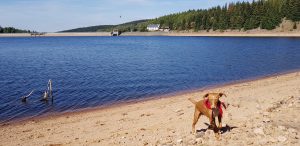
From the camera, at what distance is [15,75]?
5016 centimetres

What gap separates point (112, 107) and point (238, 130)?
1615 cm

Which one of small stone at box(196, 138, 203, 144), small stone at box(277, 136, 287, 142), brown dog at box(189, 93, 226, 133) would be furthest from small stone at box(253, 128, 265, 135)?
small stone at box(196, 138, 203, 144)

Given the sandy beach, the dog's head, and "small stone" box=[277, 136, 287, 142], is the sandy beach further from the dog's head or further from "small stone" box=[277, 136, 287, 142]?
the dog's head

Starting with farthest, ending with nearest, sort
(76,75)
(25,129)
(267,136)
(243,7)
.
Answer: (243,7) < (76,75) < (25,129) < (267,136)

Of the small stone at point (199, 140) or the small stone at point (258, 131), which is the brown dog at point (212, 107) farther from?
the small stone at point (258, 131)

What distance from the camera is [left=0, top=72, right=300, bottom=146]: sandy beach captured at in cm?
1315

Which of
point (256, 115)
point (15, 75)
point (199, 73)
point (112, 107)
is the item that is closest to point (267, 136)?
point (256, 115)

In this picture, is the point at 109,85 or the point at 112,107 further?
the point at 109,85

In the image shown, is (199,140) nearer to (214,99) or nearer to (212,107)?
(212,107)

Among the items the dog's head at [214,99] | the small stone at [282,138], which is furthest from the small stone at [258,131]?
the dog's head at [214,99]

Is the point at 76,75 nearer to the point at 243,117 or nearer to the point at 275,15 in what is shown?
the point at 243,117

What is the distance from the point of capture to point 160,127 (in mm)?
18469

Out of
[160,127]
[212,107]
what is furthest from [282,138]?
[160,127]

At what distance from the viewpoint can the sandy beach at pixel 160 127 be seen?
1315cm
